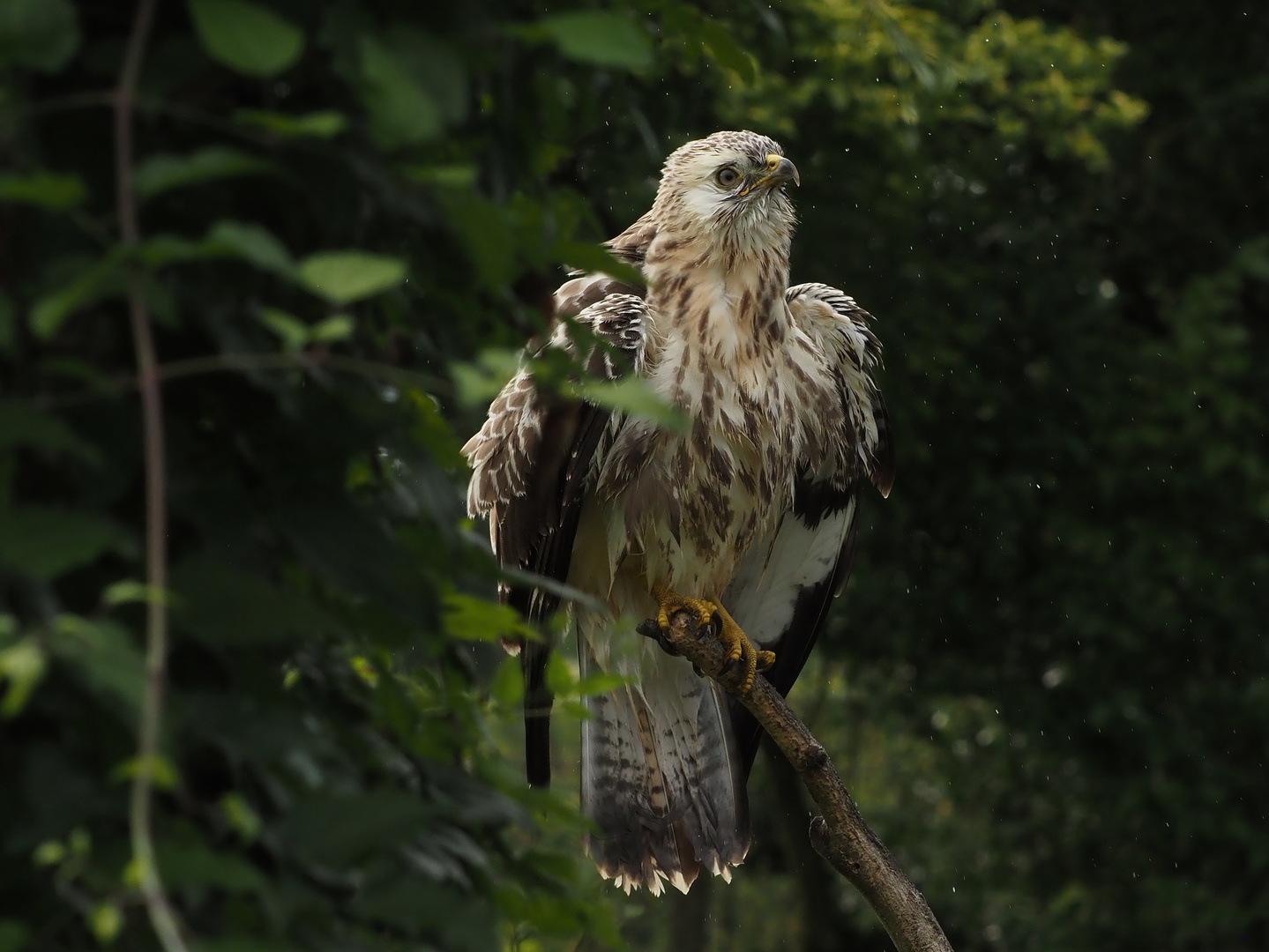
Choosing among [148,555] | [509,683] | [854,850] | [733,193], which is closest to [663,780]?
[854,850]

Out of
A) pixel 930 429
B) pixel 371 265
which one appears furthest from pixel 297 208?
pixel 930 429

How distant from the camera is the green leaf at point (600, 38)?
113 cm

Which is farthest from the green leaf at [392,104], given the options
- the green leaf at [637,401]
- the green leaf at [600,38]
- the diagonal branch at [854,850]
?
the diagonal branch at [854,850]

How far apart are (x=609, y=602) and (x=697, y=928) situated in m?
5.99

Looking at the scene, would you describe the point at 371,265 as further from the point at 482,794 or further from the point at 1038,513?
the point at 1038,513

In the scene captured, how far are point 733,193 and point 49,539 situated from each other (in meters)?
3.07

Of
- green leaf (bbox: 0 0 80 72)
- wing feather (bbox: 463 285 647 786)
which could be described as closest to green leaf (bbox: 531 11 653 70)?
green leaf (bbox: 0 0 80 72)

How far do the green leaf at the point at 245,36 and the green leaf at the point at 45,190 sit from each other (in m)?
0.13

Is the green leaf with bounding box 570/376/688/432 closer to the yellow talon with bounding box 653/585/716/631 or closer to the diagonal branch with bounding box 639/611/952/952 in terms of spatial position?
the diagonal branch with bounding box 639/611/952/952

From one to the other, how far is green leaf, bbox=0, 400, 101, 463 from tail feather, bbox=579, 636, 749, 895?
2.93 m

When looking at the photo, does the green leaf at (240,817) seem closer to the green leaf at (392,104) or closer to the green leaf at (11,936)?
the green leaf at (11,936)

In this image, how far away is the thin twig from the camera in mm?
955

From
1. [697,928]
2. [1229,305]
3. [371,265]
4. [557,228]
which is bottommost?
[697,928]

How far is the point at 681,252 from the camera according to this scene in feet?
12.8
